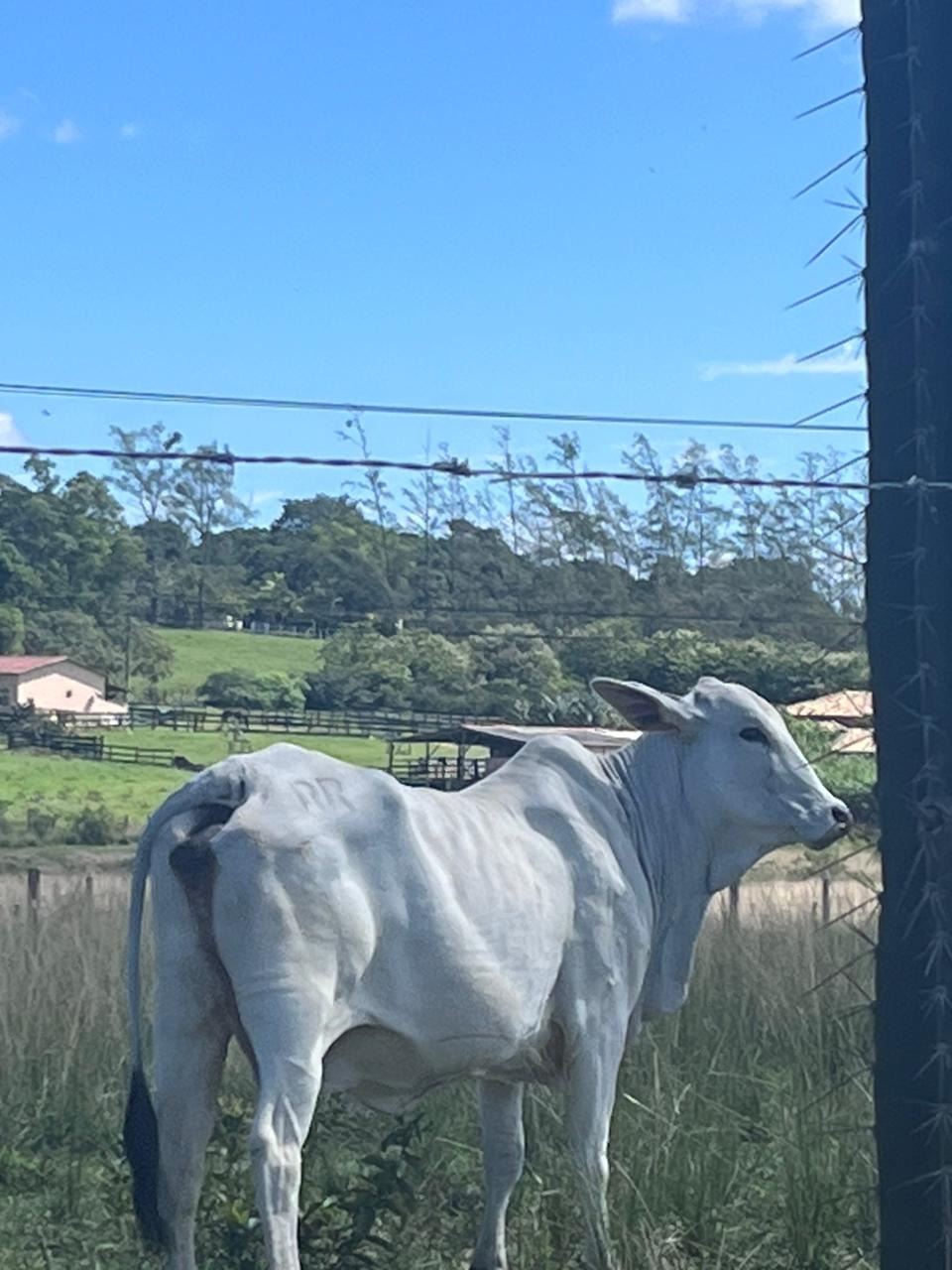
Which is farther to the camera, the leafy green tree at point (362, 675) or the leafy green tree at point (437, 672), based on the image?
the leafy green tree at point (362, 675)

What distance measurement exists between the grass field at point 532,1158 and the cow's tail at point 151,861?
434mm

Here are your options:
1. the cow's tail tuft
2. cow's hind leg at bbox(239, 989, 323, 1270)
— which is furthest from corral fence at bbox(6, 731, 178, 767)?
cow's hind leg at bbox(239, 989, 323, 1270)

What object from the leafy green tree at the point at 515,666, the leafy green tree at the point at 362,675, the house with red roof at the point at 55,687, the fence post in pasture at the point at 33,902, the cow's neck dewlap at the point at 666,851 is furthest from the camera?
the house with red roof at the point at 55,687

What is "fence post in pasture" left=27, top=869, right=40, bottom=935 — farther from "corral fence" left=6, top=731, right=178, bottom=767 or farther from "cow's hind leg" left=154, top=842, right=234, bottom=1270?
"corral fence" left=6, top=731, right=178, bottom=767

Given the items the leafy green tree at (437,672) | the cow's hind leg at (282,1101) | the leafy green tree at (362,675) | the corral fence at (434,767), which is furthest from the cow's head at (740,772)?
the leafy green tree at (362,675)

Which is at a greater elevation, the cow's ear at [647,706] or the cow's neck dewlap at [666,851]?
the cow's ear at [647,706]

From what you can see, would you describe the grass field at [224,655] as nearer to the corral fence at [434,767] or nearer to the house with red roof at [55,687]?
the house with red roof at [55,687]

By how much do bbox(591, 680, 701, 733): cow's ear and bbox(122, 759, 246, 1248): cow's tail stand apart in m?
1.69

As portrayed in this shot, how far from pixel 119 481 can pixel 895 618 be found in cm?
1712

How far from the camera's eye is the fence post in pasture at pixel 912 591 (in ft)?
14.2

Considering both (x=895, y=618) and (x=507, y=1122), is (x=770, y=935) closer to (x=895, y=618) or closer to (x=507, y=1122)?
(x=507, y=1122)

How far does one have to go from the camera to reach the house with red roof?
3084 cm

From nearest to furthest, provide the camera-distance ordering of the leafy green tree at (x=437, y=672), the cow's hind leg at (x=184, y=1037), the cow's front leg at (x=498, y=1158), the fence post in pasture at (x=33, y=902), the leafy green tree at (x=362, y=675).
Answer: the cow's hind leg at (x=184, y=1037) < the cow's front leg at (x=498, y=1158) < the fence post in pasture at (x=33, y=902) < the leafy green tree at (x=437, y=672) < the leafy green tree at (x=362, y=675)

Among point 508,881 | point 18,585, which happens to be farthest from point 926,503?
point 18,585
